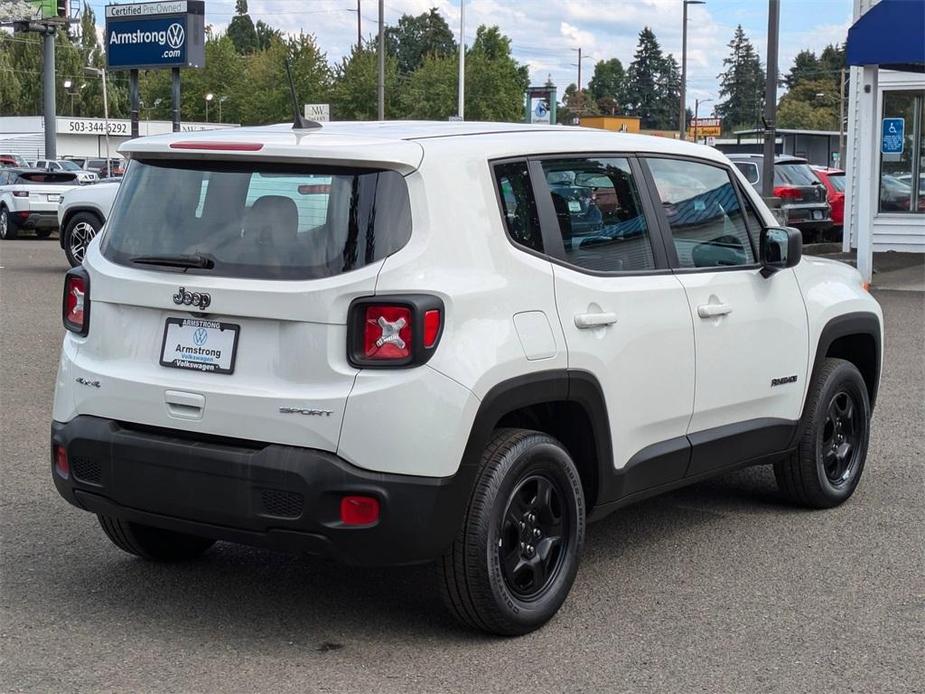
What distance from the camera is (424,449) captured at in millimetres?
4230

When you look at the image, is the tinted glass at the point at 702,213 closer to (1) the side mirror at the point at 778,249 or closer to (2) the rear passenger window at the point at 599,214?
(1) the side mirror at the point at 778,249

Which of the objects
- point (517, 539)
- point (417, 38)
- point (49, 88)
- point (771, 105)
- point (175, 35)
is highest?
point (417, 38)

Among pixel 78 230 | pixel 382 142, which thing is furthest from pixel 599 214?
pixel 78 230

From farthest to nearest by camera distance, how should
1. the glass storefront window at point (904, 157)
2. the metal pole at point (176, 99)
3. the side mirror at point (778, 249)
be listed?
the metal pole at point (176, 99)
the glass storefront window at point (904, 157)
the side mirror at point (778, 249)

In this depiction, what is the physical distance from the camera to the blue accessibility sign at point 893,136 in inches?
907

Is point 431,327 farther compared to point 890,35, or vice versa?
point 890,35

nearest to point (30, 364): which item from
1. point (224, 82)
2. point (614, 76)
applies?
point (224, 82)

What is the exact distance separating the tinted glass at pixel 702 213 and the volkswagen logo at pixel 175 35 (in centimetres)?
2978

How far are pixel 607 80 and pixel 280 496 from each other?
608ft

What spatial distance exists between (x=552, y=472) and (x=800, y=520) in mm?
2136

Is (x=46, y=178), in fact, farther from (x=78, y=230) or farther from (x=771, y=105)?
(x=771, y=105)

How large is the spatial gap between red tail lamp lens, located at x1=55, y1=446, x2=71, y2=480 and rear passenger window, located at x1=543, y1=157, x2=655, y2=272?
1.99 meters

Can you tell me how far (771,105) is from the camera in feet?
75.4

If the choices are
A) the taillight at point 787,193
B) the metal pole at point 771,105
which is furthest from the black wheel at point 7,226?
the taillight at point 787,193
